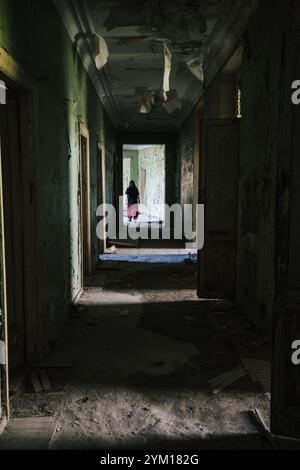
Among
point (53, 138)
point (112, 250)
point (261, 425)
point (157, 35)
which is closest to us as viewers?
point (261, 425)

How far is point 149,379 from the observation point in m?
3.35

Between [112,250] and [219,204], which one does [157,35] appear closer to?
[219,204]

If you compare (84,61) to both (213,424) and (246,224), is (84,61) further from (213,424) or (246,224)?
(213,424)

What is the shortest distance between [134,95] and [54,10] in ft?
18.4

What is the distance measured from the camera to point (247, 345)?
13.2ft

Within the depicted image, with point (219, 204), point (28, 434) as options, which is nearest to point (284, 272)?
point (28, 434)

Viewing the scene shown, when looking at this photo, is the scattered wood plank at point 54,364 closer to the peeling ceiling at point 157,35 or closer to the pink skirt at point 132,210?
the peeling ceiling at point 157,35

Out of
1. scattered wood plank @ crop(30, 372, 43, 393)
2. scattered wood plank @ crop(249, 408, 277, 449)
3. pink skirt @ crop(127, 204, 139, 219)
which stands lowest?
scattered wood plank @ crop(249, 408, 277, 449)

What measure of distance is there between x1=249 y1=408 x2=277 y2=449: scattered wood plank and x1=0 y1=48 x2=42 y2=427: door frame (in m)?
1.85

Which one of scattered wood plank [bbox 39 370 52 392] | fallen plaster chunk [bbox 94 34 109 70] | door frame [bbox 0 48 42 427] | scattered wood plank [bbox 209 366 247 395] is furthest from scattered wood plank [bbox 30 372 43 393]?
fallen plaster chunk [bbox 94 34 109 70]

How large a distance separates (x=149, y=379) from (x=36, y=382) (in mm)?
866

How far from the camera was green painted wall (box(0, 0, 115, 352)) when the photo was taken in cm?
319

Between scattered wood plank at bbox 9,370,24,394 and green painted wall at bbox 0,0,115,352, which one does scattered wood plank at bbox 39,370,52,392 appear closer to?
scattered wood plank at bbox 9,370,24,394

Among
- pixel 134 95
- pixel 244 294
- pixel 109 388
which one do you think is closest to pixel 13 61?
pixel 109 388
